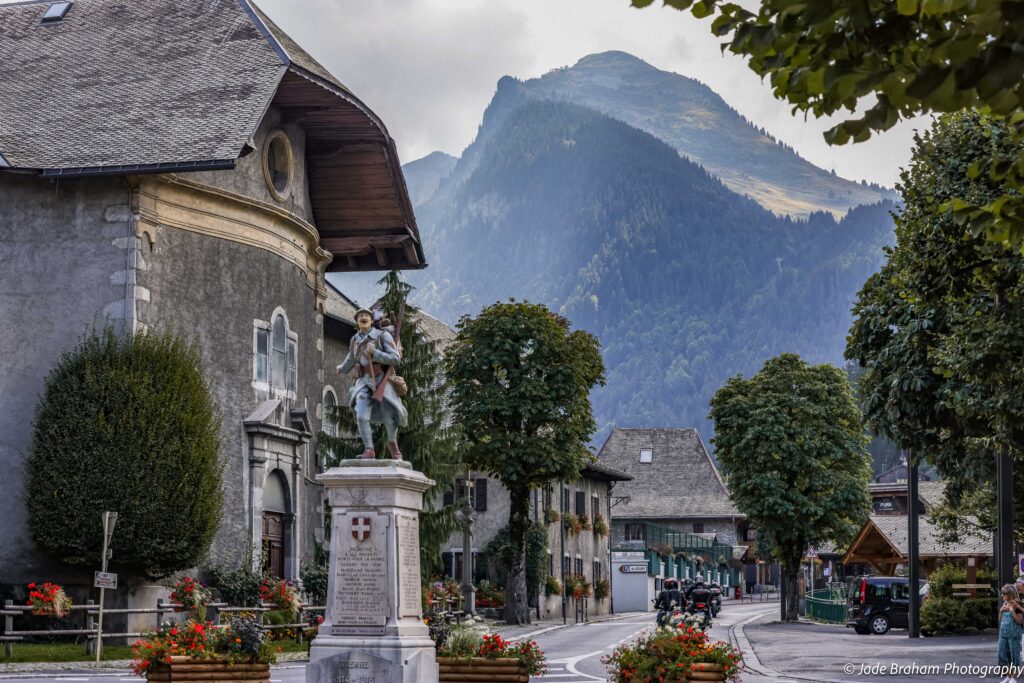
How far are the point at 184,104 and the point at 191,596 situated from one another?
35.5 ft

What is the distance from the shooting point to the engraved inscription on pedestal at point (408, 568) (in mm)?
15117

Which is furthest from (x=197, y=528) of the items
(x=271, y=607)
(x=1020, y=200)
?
(x=1020, y=200)

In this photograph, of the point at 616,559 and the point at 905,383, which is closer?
the point at 905,383

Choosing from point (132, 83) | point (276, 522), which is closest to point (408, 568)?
point (276, 522)

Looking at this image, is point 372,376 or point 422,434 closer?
point 372,376

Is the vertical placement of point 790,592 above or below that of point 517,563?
below

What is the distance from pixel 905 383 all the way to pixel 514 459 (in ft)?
72.5

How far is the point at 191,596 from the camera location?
27.3m

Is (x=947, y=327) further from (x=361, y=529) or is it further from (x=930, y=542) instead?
(x=930, y=542)

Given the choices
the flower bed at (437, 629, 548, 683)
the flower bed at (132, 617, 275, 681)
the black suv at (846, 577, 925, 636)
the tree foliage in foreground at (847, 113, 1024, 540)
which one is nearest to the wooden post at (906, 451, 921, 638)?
the tree foliage in foreground at (847, 113, 1024, 540)

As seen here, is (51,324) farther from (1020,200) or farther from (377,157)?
(1020,200)

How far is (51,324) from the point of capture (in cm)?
2925

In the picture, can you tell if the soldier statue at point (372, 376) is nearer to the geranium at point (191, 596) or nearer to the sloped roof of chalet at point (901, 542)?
the geranium at point (191, 596)

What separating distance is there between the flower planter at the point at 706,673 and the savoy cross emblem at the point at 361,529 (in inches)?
165
